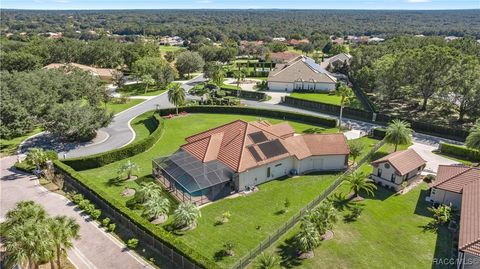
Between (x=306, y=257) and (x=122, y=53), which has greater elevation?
(x=122, y=53)

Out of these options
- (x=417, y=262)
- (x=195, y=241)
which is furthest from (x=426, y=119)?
(x=195, y=241)

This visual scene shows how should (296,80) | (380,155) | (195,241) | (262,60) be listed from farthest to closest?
(262,60) < (296,80) < (380,155) < (195,241)

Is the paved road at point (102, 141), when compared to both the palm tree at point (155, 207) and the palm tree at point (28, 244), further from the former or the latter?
the palm tree at point (28, 244)

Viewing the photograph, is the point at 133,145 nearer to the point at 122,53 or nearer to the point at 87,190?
the point at 87,190

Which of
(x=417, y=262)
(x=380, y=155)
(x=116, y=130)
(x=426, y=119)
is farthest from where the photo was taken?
(x=426, y=119)

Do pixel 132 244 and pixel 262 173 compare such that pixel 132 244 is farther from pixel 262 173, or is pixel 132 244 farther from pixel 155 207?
pixel 262 173

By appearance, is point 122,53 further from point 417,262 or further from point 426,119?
point 417,262

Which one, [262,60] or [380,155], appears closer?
[380,155]

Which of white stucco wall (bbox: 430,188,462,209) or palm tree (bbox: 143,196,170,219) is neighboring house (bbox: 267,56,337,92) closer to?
white stucco wall (bbox: 430,188,462,209)
